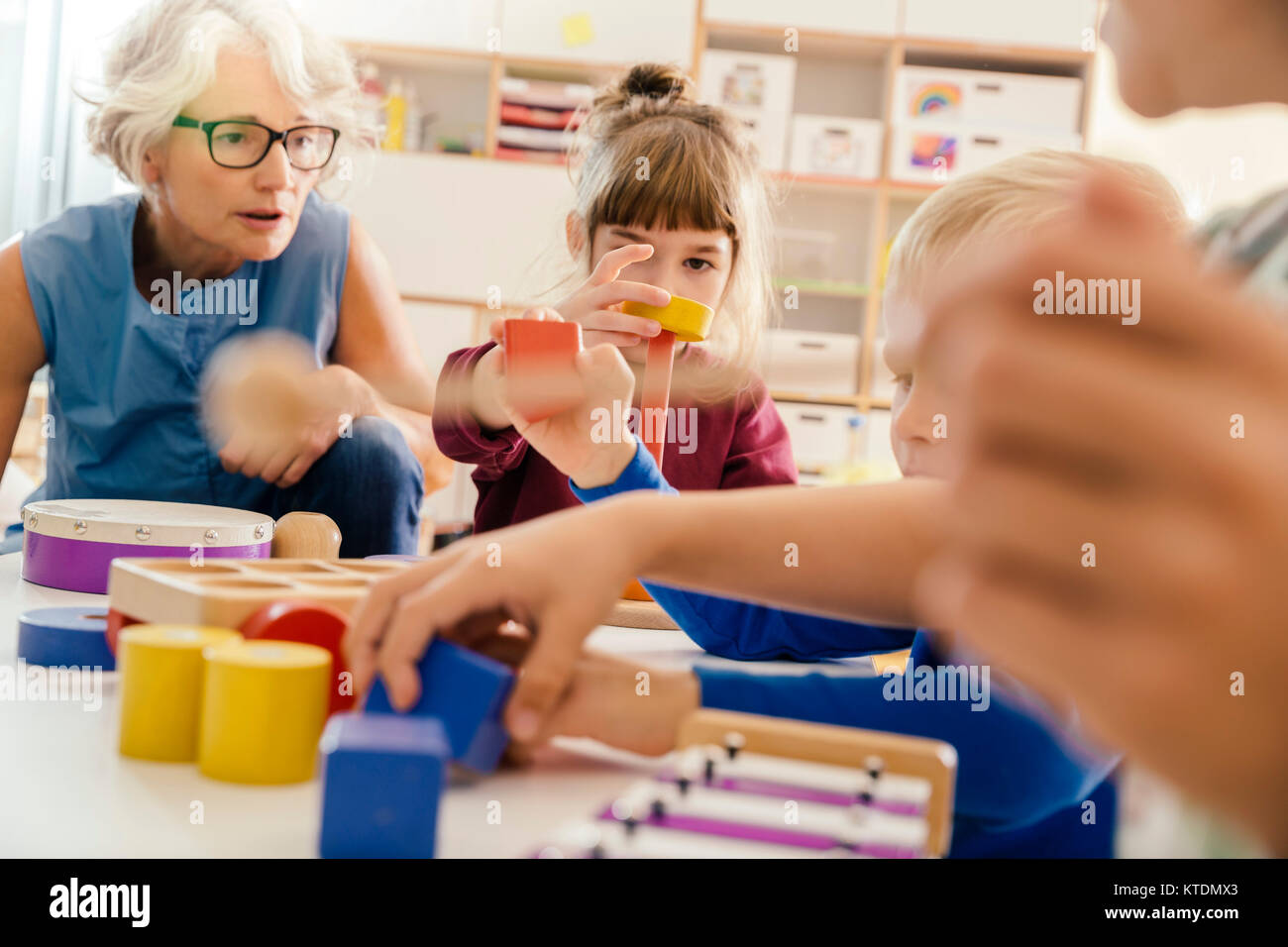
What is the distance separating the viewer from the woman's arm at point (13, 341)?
1.44 meters

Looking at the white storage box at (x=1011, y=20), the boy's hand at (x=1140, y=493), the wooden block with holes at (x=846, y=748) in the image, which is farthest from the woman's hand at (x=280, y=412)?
the white storage box at (x=1011, y=20)

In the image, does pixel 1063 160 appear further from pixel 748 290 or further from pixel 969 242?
pixel 748 290

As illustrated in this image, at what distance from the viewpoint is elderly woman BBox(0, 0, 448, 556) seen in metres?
1.41

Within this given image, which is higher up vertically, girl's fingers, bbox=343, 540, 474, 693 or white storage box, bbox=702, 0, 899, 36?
white storage box, bbox=702, 0, 899, 36

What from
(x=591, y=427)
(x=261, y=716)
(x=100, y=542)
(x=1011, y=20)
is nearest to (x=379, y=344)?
(x=100, y=542)

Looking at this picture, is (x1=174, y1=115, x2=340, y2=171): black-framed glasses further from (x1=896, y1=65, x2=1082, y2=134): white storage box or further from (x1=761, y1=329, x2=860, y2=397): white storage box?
(x1=896, y1=65, x2=1082, y2=134): white storage box

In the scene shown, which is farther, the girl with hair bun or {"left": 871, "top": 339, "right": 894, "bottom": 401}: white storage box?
{"left": 871, "top": 339, "right": 894, "bottom": 401}: white storage box

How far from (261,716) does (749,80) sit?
11.1ft

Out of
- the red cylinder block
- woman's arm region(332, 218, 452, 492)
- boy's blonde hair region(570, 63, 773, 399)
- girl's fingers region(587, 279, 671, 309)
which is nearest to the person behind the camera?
the red cylinder block

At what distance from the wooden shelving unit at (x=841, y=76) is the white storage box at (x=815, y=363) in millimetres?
28

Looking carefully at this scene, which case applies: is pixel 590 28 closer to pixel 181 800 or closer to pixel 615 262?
pixel 615 262

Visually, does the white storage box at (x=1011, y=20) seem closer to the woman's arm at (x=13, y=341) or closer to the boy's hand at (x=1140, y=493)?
the woman's arm at (x=13, y=341)

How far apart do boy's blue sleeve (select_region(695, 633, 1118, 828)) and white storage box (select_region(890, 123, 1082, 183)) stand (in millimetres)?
3190

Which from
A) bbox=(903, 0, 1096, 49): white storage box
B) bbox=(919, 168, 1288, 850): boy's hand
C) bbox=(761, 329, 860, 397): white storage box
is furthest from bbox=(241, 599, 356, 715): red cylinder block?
bbox=(903, 0, 1096, 49): white storage box
